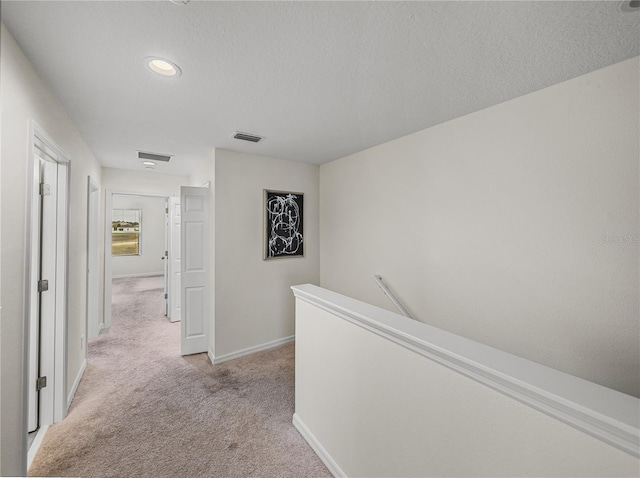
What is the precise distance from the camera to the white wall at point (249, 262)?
3072mm

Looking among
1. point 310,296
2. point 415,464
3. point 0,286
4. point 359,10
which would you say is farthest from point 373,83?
point 0,286

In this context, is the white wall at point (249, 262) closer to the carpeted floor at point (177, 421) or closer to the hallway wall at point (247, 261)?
the hallway wall at point (247, 261)

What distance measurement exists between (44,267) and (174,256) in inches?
89.9

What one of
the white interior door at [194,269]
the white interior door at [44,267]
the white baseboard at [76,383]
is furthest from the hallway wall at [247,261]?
the white interior door at [44,267]

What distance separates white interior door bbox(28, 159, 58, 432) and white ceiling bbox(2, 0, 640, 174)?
585mm

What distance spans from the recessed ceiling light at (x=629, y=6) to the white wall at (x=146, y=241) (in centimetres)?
908

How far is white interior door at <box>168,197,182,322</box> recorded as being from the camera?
4.27 metres

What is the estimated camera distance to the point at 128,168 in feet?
13.3

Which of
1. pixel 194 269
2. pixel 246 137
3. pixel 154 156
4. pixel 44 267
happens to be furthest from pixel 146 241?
pixel 246 137

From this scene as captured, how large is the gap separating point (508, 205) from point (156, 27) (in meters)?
2.29

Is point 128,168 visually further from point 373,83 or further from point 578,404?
point 578,404

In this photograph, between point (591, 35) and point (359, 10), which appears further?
point (591, 35)

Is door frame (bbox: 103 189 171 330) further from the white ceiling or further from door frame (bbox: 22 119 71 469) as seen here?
door frame (bbox: 22 119 71 469)

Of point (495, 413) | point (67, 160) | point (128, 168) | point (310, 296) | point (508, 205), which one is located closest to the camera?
point (495, 413)
